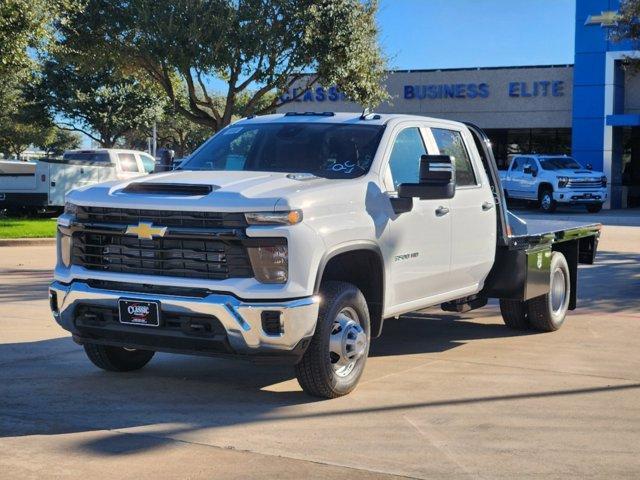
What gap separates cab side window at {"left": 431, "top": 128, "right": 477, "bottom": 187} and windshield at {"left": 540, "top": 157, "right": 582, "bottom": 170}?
25.6m

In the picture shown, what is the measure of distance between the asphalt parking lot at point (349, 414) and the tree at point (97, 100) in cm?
3616

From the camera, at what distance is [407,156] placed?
754 centimetres

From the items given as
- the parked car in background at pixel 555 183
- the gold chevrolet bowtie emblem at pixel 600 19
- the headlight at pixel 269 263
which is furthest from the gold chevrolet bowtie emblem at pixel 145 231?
the gold chevrolet bowtie emblem at pixel 600 19

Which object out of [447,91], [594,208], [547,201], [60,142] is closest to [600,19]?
[447,91]

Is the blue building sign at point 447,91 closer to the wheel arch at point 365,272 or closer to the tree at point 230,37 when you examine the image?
the tree at point 230,37

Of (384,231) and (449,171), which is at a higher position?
(449,171)

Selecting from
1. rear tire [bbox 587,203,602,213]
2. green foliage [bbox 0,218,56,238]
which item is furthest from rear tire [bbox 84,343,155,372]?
rear tire [bbox 587,203,602,213]

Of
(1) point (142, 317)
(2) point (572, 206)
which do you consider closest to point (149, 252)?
(1) point (142, 317)

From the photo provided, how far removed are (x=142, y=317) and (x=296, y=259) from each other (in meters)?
1.11

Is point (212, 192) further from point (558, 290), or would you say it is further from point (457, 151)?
point (558, 290)

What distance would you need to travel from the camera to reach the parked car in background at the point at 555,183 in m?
32.2

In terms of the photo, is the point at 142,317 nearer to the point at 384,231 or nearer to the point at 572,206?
the point at 384,231

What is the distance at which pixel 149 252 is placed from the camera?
6.27 meters

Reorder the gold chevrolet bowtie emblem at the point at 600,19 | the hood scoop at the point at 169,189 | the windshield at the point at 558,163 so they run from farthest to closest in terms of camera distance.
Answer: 1. the gold chevrolet bowtie emblem at the point at 600,19
2. the windshield at the point at 558,163
3. the hood scoop at the point at 169,189
